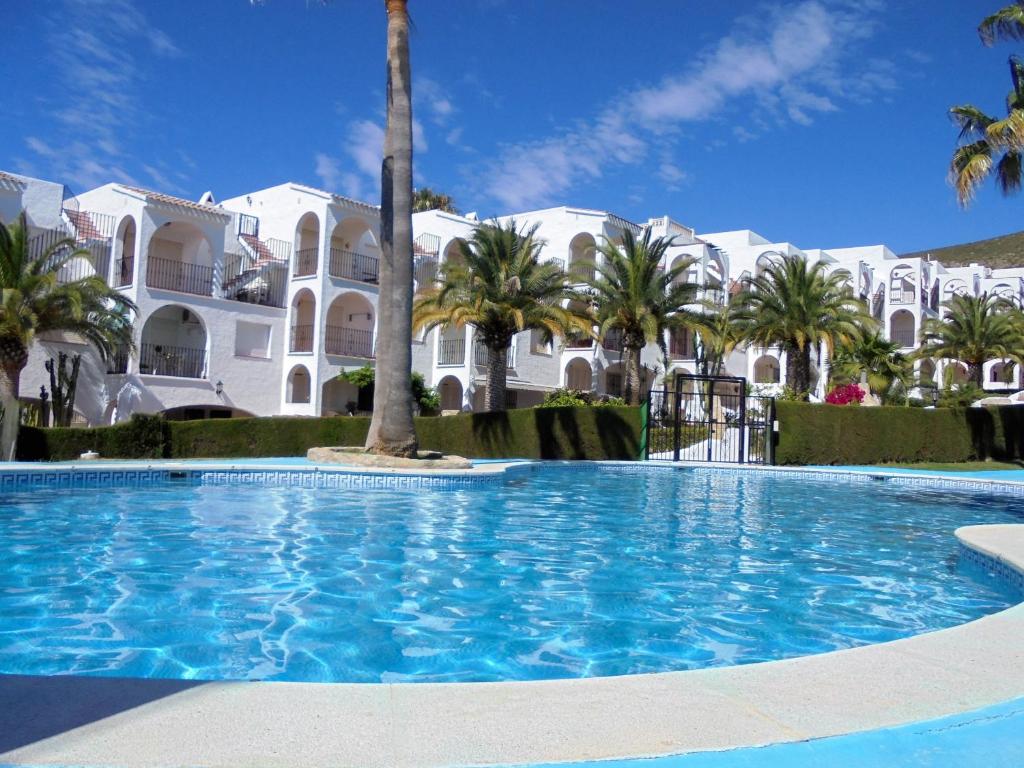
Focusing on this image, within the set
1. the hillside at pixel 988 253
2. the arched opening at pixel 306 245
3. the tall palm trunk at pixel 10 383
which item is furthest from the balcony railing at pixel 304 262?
the hillside at pixel 988 253

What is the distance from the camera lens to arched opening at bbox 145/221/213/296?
2930 cm

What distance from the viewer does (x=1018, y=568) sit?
6.86 m

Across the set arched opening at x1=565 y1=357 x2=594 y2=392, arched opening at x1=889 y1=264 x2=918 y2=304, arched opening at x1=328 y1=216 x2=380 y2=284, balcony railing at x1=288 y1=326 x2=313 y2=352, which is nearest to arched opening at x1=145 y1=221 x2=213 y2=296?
balcony railing at x1=288 y1=326 x2=313 y2=352

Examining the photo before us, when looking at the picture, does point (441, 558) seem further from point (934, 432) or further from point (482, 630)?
point (934, 432)

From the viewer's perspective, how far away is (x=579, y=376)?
42.3 metres

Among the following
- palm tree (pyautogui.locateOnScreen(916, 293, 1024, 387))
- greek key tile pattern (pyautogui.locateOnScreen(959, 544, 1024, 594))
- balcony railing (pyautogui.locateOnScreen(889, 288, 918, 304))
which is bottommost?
greek key tile pattern (pyautogui.locateOnScreen(959, 544, 1024, 594))

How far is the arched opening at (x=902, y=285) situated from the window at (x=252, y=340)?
39.1 meters

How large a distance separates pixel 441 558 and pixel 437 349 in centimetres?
2905

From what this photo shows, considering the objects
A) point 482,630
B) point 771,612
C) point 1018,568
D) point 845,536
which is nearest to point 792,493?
point 845,536

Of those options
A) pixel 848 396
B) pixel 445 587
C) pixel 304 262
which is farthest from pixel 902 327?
pixel 445 587

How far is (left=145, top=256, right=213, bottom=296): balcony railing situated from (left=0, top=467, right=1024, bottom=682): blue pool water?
57.6ft

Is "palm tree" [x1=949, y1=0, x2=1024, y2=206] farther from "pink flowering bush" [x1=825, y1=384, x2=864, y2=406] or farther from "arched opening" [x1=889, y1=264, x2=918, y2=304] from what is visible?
"arched opening" [x1=889, y1=264, x2=918, y2=304]

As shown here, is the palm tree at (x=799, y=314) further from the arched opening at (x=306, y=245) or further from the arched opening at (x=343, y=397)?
the arched opening at (x=306, y=245)

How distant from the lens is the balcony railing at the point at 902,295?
180 feet
